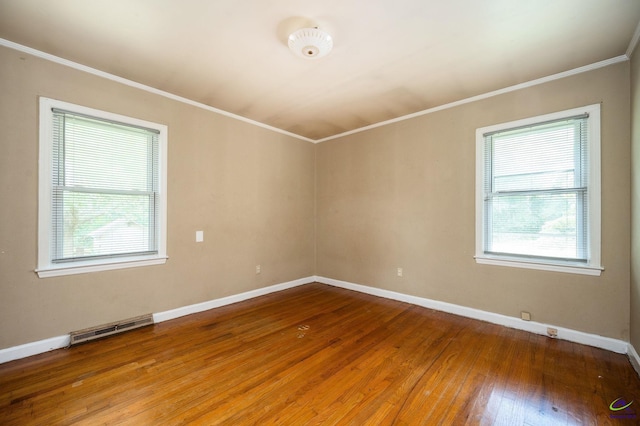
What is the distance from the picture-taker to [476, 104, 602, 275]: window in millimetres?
2715

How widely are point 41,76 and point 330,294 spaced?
14.1 ft

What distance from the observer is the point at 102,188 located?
2.91m

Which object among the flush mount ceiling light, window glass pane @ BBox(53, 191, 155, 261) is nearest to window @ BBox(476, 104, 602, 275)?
the flush mount ceiling light

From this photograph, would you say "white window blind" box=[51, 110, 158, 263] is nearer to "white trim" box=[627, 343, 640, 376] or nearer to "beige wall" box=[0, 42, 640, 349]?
"beige wall" box=[0, 42, 640, 349]

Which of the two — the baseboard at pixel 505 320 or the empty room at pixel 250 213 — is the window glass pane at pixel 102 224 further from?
the baseboard at pixel 505 320

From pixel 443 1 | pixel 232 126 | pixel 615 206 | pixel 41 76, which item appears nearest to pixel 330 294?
pixel 232 126

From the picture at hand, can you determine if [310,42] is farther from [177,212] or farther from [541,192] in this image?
[541,192]

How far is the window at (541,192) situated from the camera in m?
2.71

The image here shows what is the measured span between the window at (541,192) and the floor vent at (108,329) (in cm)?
408

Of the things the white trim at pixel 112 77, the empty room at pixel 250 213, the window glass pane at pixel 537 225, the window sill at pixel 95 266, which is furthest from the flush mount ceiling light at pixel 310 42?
the window sill at pixel 95 266

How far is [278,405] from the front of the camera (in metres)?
1.86

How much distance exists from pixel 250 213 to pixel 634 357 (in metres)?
4.45

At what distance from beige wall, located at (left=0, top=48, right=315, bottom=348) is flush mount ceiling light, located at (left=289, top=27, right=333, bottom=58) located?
1970 mm

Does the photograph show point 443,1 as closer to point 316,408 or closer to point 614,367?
point 316,408
